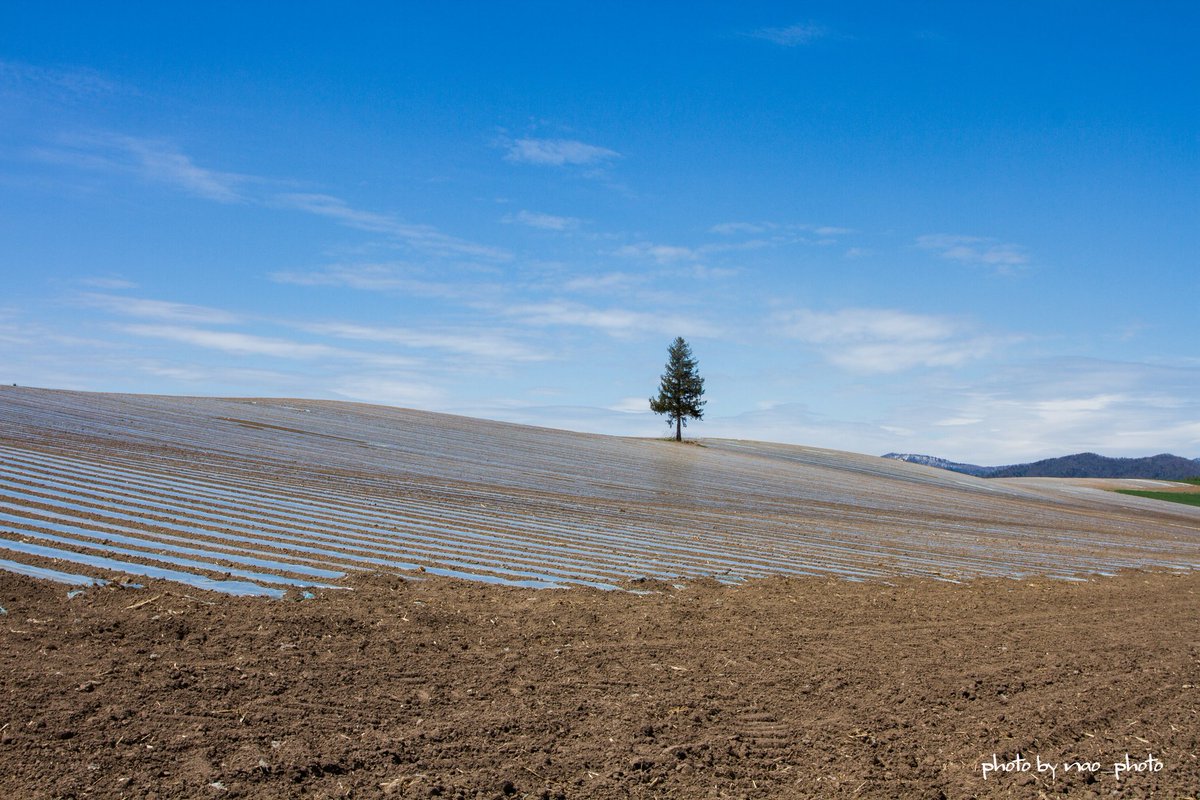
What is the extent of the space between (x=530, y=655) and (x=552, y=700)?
94cm

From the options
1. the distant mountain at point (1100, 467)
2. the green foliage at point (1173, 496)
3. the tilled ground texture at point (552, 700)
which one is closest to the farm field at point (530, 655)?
the tilled ground texture at point (552, 700)

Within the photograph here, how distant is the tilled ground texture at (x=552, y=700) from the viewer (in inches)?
175

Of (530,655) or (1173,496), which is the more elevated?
(1173,496)

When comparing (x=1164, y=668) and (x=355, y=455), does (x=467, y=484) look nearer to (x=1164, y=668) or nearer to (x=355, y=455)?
(x=355, y=455)

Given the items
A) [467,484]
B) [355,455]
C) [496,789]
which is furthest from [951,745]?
[355,455]

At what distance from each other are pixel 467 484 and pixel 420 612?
12.5 m

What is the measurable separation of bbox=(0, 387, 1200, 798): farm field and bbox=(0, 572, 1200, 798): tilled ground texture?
0.02 meters

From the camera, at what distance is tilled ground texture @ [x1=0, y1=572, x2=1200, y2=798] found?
4453 mm

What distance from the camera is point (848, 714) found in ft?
18.4

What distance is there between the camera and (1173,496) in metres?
57.1

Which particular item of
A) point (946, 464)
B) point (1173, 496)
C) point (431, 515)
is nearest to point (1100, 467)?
point (946, 464)

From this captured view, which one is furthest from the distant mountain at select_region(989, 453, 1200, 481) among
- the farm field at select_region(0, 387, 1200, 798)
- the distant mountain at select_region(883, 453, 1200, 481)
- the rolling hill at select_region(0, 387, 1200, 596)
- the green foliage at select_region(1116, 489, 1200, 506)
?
the farm field at select_region(0, 387, 1200, 798)

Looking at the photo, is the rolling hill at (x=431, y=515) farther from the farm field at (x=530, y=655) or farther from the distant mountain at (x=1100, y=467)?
the distant mountain at (x=1100, y=467)

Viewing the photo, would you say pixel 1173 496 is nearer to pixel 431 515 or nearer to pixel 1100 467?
pixel 431 515
